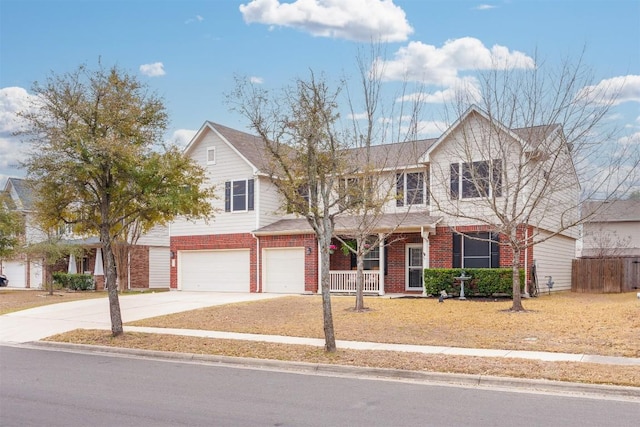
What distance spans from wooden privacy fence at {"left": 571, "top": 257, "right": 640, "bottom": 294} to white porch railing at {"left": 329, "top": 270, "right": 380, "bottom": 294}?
1061 cm

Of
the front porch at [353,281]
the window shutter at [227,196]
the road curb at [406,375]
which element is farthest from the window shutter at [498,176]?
the window shutter at [227,196]

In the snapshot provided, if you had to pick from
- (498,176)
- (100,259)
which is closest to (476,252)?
(498,176)


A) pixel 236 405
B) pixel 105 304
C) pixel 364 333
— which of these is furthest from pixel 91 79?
pixel 105 304

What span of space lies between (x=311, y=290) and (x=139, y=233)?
39.6ft

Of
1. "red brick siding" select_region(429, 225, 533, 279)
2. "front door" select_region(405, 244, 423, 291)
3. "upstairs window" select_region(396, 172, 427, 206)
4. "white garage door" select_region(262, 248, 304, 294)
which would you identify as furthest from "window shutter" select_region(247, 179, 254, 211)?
"red brick siding" select_region(429, 225, 533, 279)

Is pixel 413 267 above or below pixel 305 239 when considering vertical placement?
below

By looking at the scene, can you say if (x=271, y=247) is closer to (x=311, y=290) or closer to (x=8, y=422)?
(x=311, y=290)

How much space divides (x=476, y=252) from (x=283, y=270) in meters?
8.87

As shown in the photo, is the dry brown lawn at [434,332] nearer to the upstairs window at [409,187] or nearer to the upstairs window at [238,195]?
the upstairs window at [409,187]

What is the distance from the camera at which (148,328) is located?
17.8 meters

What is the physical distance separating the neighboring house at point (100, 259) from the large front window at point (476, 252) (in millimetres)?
19213

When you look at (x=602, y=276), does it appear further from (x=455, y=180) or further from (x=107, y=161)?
(x=107, y=161)

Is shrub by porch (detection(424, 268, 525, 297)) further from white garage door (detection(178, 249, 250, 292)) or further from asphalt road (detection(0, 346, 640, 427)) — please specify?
asphalt road (detection(0, 346, 640, 427))

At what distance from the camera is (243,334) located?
1608 cm
